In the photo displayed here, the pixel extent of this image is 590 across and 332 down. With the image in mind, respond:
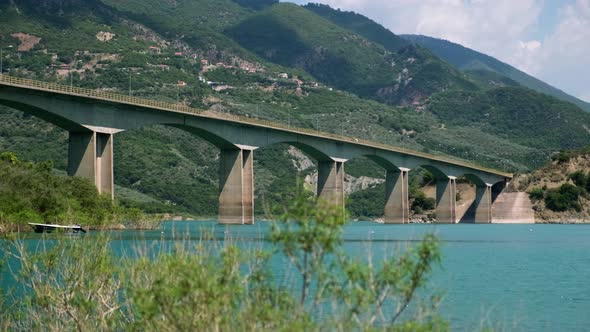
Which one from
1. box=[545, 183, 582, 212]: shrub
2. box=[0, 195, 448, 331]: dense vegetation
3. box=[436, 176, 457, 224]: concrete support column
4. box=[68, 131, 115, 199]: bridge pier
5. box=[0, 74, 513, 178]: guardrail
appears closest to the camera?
box=[0, 195, 448, 331]: dense vegetation

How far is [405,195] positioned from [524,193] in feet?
78.2

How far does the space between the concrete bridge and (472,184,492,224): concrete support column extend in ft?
0.43

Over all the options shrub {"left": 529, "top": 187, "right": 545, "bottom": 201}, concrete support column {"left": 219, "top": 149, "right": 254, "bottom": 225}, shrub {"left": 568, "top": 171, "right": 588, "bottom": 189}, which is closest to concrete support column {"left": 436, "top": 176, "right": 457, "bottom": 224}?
shrub {"left": 529, "top": 187, "right": 545, "bottom": 201}

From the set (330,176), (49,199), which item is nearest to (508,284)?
(49,199)

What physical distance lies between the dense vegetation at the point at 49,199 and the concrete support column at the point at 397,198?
55325 millimetres

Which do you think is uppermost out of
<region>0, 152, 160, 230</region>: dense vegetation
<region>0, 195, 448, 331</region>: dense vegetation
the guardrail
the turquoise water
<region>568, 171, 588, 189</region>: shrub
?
the guardrail

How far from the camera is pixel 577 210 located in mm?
132750

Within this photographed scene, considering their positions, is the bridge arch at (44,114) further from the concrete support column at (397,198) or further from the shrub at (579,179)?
the shrub at (579,179)

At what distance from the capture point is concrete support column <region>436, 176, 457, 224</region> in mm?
130000

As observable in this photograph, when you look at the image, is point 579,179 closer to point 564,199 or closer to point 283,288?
point 564,199

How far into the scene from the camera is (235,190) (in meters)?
89.2

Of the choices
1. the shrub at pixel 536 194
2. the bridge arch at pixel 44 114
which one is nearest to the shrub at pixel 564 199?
the shrub at pixel 536 194

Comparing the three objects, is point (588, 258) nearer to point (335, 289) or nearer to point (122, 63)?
point (335, 289)

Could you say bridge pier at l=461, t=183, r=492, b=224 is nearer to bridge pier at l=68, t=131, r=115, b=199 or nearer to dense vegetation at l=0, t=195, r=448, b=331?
bridge pier at l=68, t=131, r=115, b=199
